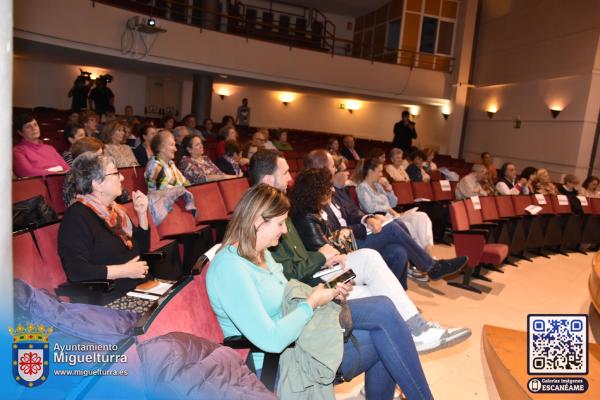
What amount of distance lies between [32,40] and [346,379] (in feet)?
26.5

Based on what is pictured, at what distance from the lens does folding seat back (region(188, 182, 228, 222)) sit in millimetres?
3547

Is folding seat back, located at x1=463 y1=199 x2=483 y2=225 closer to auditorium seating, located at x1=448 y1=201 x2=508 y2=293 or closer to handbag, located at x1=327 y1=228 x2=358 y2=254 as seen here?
auditorium seating, located at x1=448 y1=201 x2=508 y2=293

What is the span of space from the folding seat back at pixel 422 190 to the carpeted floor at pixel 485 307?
2.37ft

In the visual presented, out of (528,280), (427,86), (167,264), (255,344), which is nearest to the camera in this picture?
(255,344)

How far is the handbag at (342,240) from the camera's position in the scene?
113 inches

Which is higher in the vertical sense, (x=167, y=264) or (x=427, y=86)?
(x=427, y=86)

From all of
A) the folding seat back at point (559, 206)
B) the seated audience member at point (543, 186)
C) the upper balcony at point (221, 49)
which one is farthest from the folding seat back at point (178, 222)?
the upper balcony at point (221, 49)

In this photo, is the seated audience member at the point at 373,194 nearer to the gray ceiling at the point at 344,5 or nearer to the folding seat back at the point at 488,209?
the folding seat back at the point at 488,209

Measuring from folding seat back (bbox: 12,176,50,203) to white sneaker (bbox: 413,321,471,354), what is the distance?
2369mm

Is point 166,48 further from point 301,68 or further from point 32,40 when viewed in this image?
point 301,68

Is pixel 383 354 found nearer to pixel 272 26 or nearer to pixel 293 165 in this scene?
pixel 293 165

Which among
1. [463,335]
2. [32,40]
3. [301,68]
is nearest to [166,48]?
[32,40]

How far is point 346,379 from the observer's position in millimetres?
1772

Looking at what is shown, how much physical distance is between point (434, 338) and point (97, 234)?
1.72 meters
